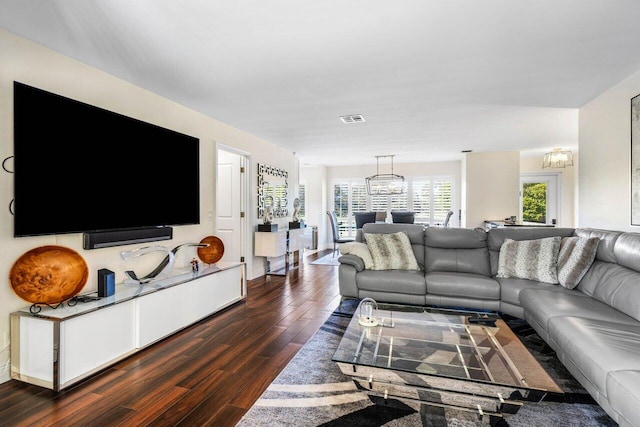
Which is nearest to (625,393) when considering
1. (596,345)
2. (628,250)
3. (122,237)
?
(596,345)

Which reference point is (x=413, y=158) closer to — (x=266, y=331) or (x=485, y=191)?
(x=485, y=191)

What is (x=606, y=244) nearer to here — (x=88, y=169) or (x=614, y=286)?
(x=614, y=286)

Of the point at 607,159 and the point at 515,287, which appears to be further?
the point at 607,159

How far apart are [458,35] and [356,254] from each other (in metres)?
2.44

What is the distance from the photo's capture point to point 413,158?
7.29 metres

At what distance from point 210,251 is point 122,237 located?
1037 millimetres

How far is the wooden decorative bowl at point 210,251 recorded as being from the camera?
3564 millimetres

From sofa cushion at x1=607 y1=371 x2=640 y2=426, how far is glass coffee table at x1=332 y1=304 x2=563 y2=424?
0.79 ft

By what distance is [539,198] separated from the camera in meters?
6.92

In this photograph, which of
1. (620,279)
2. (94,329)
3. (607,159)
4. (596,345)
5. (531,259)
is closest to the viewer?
(596,345)

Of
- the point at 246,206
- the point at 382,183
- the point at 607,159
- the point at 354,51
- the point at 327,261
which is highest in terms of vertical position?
the point at 354,51

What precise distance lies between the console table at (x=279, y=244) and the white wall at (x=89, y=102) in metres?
1.11

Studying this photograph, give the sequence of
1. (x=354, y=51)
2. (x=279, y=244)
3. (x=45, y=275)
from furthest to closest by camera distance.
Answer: (x=279, y=244), (x=354, y=51), (x=45, y=275)

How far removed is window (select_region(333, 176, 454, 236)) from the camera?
791cm
